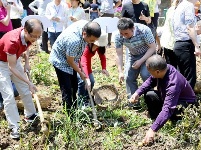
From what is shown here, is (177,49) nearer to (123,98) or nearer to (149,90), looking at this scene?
(149,90)

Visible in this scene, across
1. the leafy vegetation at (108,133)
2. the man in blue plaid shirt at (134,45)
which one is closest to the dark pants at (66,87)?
the leafy vegetation at (108,133)

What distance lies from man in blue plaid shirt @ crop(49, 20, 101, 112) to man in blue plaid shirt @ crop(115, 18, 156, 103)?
61cm

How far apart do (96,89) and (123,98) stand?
1.69 feet

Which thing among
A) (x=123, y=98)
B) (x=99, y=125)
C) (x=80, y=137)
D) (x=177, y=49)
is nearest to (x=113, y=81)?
(x=123, y=98)

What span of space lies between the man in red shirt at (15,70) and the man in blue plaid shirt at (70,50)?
384 mm

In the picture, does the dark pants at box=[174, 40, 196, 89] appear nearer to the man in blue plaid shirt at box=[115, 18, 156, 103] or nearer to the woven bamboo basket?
the man in blue plaid shirt at box=[115, 18, 156, 103]

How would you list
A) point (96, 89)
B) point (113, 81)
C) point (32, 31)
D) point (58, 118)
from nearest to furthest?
point (32, 31) < point (58, 118) < point (96, 89) < point (113, 81)

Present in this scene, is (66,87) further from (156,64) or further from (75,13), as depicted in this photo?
(75,13)

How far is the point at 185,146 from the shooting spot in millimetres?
4051

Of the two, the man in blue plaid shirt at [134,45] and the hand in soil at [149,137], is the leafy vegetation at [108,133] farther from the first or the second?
the man in blue plaid shirt at [134,45]

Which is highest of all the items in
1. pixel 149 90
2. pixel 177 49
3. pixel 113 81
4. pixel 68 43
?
pixel 68 43

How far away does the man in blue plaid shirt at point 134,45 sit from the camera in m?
4.77

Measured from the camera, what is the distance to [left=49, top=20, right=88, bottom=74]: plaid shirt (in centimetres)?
425

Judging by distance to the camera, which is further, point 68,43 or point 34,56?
point 34,56
